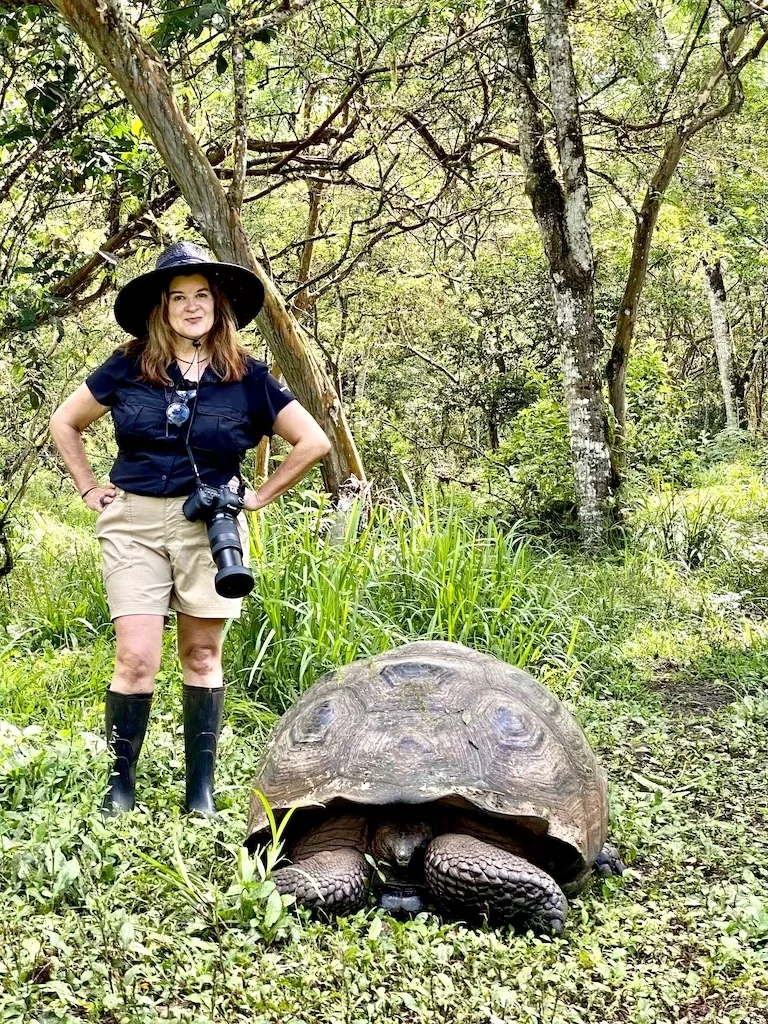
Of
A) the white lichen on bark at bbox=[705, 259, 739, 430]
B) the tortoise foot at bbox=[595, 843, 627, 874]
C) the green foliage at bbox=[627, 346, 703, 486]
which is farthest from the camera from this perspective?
the white lichen on bark at bbox=[705, 259, 739, 430]

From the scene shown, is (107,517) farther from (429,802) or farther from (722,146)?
(722,146)

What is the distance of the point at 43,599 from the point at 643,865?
12.1 ft

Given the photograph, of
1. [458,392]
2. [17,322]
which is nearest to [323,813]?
[17,322]

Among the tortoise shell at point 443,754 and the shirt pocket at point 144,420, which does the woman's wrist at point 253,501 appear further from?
the tortoise shell at point 443,754

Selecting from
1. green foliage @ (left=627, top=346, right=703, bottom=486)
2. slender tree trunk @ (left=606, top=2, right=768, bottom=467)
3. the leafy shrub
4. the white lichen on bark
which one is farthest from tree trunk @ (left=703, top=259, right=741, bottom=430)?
the leafy shrub

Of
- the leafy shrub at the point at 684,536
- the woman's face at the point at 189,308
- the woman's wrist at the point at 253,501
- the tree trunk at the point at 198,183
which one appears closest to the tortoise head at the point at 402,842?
the woman's wrist at the point at 253,501

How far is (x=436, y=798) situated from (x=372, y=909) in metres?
0.40

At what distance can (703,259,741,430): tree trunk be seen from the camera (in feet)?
52.0

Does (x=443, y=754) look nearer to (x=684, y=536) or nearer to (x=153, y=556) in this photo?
(x=153, y=556)

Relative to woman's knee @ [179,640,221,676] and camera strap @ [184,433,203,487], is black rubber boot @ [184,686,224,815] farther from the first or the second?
camera strap @ [184,433,203,487]

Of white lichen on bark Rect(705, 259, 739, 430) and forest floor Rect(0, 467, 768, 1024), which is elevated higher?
white lichen on bark Rect(705, 259, 739, 430)

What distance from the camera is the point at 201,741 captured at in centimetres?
379

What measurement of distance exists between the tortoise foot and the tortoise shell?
0.36 ft

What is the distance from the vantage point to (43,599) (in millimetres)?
5914
